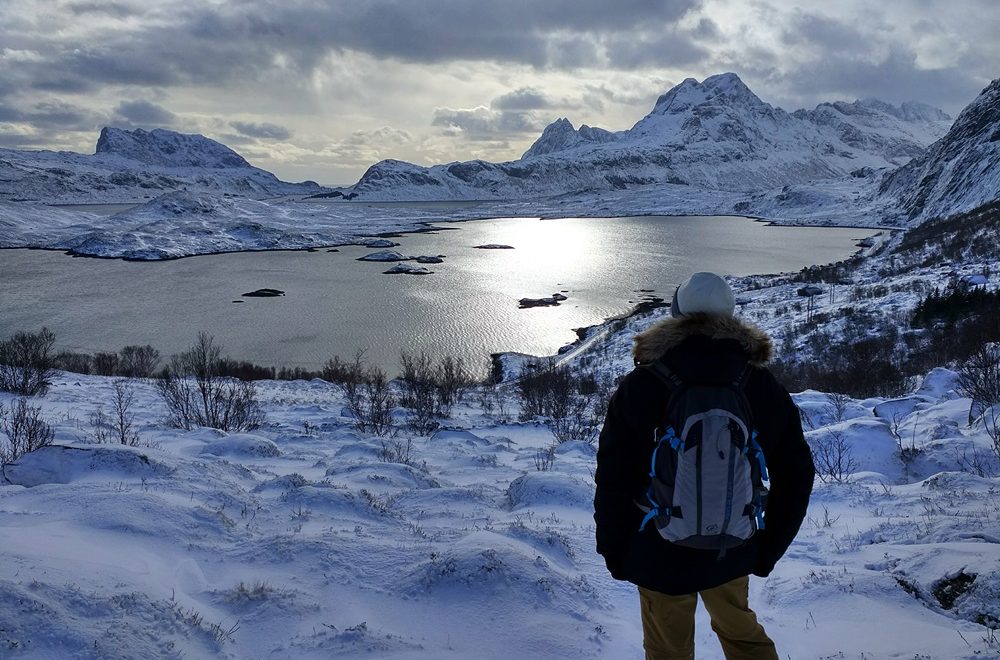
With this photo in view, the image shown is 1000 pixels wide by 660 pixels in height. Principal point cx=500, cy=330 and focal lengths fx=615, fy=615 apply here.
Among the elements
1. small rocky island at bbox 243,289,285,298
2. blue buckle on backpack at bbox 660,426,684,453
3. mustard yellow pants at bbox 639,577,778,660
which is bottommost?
small rocky island at bbox 243,289,285,298

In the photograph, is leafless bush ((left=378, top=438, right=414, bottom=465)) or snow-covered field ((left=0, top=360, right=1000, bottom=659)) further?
leafless bush ((left=378, top=438, right=414, bottom=465))

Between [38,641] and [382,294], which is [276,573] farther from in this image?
[382,294]

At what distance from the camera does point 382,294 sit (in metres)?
57.3

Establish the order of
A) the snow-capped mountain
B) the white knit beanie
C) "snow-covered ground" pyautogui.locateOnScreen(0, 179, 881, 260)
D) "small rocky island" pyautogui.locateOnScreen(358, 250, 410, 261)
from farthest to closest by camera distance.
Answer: "snow-covered ground" pyautogui.locateOnScreen(0, 179, 881, 260), "small rocky island" pyautogui.locateOnScreen(358, 250, 410, 261), the snow-capped mountain, the white knit beanie

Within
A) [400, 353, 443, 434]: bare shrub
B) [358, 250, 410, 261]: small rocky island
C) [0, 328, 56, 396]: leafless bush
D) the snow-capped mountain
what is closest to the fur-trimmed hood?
[400, 353, 443, 434]: bare shrub

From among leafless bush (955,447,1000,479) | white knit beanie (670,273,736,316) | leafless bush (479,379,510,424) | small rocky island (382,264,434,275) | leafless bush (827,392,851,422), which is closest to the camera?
white knit beanie (670,273,736,316)

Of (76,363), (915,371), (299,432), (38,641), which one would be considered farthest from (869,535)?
(76,363)

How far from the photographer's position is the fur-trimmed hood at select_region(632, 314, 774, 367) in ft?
9.26

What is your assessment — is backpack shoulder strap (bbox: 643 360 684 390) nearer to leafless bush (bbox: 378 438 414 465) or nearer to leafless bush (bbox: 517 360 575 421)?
leafless bush (bbox: 378 438 414 465)

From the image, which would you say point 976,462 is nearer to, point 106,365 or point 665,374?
point 665,374

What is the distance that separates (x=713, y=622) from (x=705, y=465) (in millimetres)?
1000

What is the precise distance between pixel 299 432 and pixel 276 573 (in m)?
9.21

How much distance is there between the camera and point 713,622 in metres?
3.10

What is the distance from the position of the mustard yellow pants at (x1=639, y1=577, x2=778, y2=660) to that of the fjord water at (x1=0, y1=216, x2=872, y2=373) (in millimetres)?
32472
